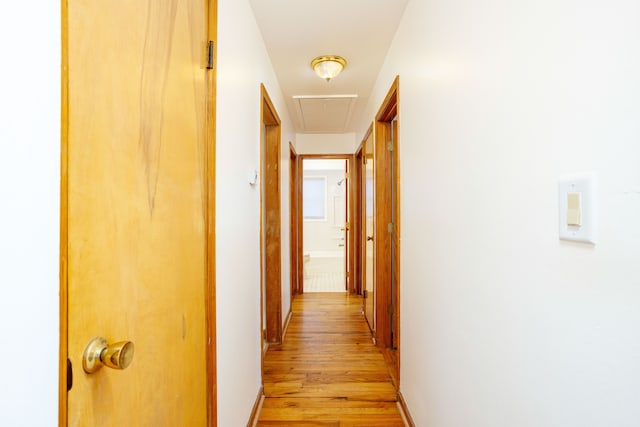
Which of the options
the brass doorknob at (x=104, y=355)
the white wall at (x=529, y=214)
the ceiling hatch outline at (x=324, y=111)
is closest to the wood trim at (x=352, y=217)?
the ceiling hatch outline at (x=324, y=111)

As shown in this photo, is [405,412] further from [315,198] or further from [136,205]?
[315,198]

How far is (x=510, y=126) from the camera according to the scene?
2.72ft

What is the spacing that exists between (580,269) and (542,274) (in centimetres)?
11

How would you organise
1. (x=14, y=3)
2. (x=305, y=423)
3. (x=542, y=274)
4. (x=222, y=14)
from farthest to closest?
(x=305, y=423) < (x=222, y=14) < (x=542, y=274) < (x=14, y=3)

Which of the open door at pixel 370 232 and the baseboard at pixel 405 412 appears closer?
the baseboard at pixel 405 412

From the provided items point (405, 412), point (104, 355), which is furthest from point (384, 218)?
point (104, 355)

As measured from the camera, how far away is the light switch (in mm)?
609

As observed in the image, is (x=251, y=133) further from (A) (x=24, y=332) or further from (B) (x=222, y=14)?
(A) (x=24, y=332)

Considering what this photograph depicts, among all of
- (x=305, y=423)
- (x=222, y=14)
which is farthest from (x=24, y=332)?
(x=305, y=423)

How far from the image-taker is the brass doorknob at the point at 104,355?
23.4 inches

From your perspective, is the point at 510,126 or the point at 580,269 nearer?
the point at 580,269

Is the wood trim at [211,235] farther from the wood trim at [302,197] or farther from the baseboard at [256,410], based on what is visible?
the wood trim at [302,197]

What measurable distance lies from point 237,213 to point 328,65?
1.60 m

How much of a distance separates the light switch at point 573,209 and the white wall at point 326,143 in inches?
165
